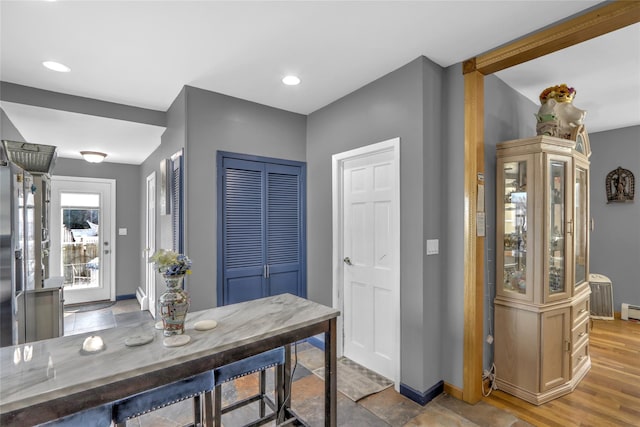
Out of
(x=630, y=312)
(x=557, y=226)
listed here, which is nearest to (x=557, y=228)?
(x=557, y=226)

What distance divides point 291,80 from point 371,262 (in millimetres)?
1794

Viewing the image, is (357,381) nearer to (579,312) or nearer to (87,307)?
(579,312)

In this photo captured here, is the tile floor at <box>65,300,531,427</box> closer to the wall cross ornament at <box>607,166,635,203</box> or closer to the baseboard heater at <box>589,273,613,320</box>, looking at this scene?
the baseboard heater at <box>589,273,613,320</box>

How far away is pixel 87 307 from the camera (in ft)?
16.7

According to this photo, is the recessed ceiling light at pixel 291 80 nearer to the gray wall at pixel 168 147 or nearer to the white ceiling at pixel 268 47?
the white ceiling at pixel 268 47

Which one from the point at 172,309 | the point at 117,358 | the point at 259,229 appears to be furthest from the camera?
the point at 259,229

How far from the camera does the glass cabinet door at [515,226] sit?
2.54 m

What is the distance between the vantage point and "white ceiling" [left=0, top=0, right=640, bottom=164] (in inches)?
71.7

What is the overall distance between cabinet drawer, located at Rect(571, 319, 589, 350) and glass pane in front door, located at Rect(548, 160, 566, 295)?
1.37 ft

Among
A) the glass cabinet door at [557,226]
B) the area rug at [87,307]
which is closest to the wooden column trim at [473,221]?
the glass cabinet door at [557,226]

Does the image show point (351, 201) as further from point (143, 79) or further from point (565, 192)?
point (143, 79)

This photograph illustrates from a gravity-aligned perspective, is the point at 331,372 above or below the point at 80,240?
below

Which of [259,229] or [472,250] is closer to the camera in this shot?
[472,250]

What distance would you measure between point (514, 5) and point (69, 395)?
2.77m
